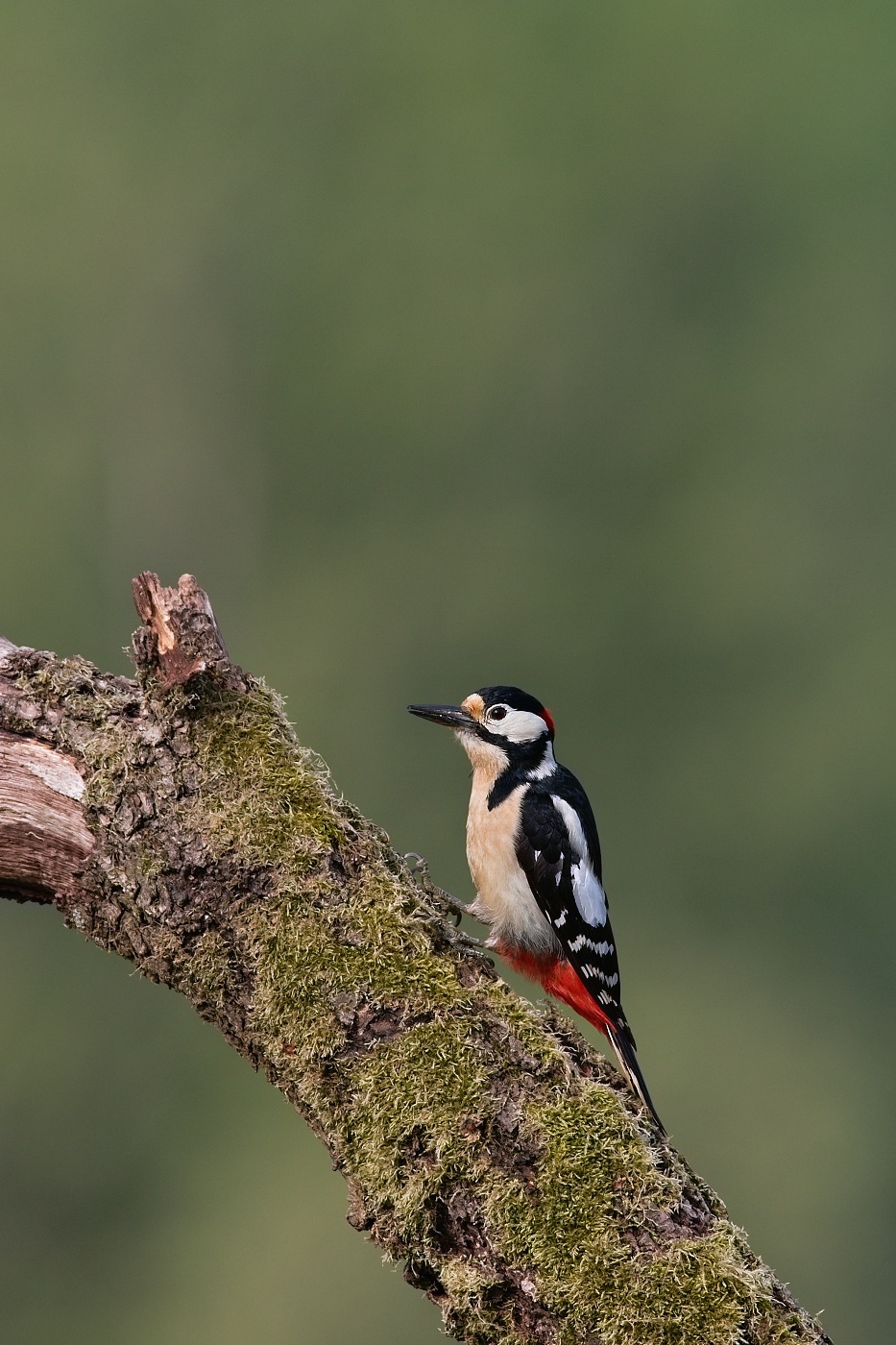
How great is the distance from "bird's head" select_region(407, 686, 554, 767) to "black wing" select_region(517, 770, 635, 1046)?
164 millimetres

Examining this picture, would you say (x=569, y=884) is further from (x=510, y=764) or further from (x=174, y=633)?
(x=174, y=633)

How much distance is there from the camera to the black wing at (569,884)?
4.41m

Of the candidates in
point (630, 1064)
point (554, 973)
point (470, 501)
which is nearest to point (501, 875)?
point (554, 973)

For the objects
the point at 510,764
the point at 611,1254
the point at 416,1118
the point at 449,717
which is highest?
the point at 449,717

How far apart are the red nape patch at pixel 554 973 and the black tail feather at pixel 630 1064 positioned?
203mm

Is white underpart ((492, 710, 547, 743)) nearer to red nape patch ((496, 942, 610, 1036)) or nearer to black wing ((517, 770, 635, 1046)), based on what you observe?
black wing ((517, 770, 635, 1046))

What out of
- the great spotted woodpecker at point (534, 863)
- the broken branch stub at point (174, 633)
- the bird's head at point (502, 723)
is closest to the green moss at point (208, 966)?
the broken branch stub at point (174, 633)

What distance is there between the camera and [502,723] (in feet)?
15.4

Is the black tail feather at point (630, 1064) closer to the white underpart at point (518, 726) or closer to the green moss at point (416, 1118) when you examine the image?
the green moss at point (416, 1118)

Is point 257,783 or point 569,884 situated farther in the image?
point 569,884

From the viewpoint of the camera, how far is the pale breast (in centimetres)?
442

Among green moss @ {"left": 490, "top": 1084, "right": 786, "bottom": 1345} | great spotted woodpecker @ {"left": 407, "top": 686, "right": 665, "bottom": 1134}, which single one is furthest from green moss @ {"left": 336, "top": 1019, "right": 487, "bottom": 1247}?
great spotted woodpecker @ {"left": 407, "top": 686, "right": 665, "bottom": 1134}

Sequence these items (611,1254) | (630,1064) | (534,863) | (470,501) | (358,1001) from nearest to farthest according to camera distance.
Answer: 1. (611,1254)
2. (358,1001)
3. (630,1064)
4. (534,863)
5. (470,501)

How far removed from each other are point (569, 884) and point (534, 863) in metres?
0.12
